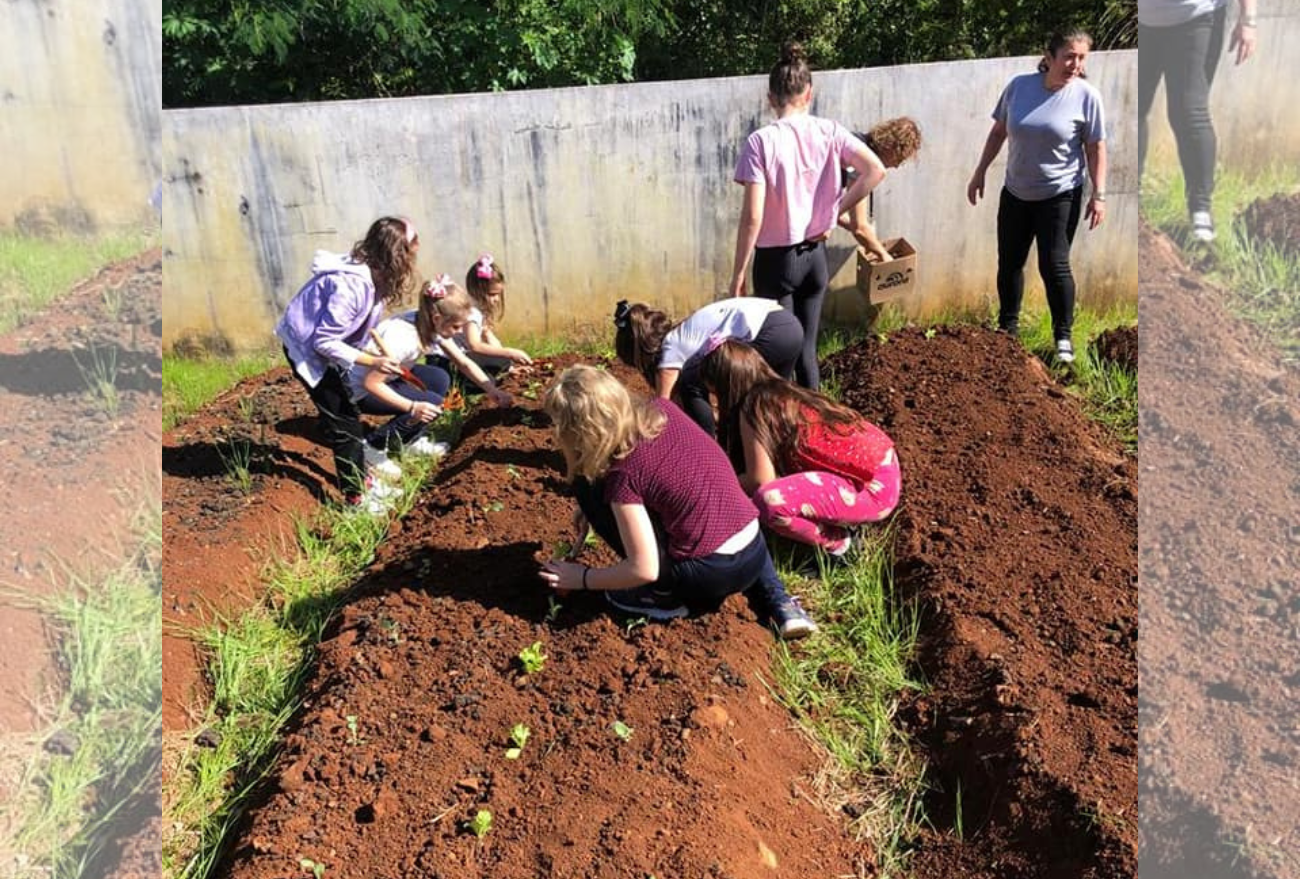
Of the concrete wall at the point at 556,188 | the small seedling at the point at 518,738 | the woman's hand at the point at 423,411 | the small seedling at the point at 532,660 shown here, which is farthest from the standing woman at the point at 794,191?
the small seedling at the point at 518,738

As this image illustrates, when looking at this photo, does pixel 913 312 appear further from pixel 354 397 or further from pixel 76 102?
pixel 76 102

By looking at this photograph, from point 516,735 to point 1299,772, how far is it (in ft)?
7.82

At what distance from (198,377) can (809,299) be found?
156 inches

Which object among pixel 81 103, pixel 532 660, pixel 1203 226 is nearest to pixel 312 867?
pixel 532 660

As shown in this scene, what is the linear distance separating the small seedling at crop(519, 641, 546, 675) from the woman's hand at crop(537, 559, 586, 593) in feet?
0.75

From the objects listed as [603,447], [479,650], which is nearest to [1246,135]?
[603,447]

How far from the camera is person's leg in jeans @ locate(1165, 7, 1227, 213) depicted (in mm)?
1331

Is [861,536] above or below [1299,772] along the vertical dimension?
below

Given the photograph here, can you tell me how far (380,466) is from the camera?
551 cm

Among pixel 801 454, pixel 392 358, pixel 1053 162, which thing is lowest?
pixel 801 454

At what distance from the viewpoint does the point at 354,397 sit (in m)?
5.23

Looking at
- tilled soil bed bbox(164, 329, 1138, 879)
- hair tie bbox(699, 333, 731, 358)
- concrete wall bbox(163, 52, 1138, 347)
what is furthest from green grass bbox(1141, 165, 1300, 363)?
concrete wall bbox(163, 52, 1138, 347)

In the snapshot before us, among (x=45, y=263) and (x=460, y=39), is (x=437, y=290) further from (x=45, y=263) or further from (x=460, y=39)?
(x=460, y=39)

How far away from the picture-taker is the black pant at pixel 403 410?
5.36 m
